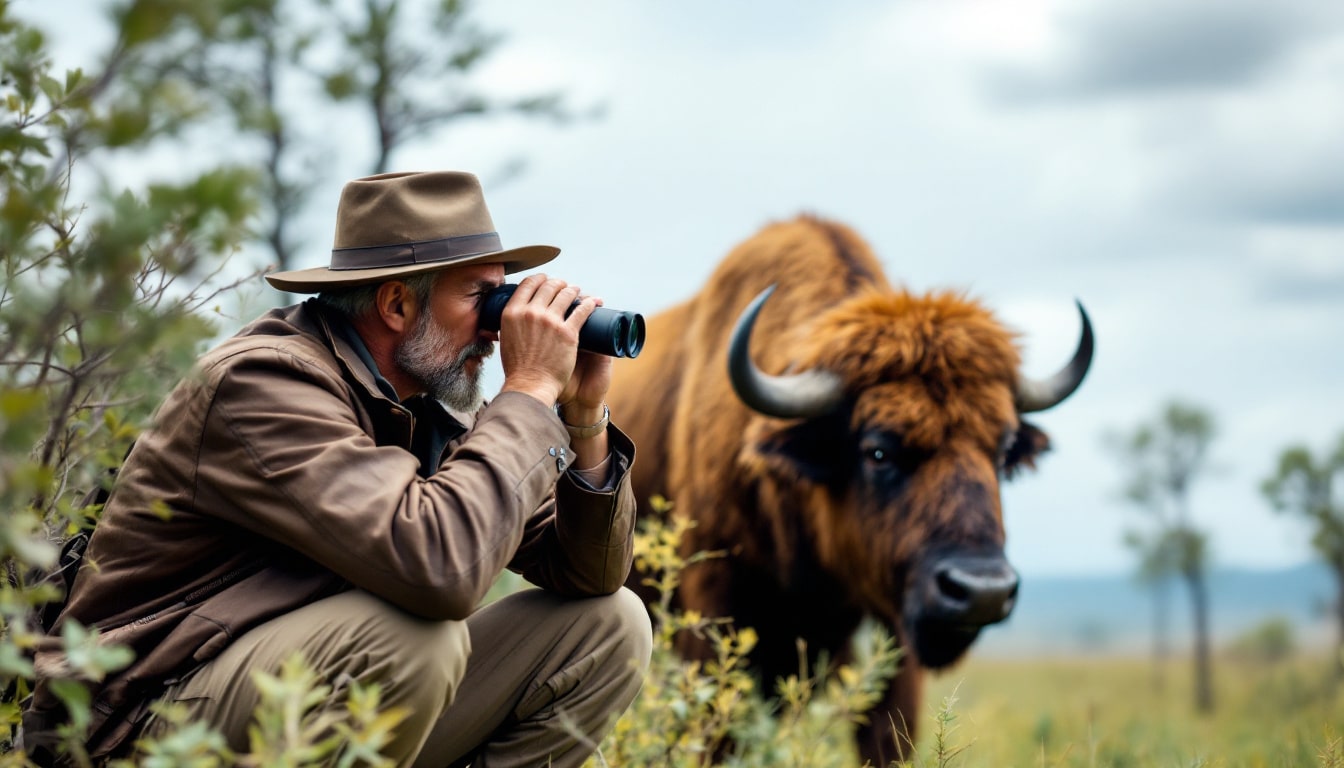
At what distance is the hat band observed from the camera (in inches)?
113

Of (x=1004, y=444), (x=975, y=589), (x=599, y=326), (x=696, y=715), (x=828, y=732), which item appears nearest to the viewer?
(x=599, y=326)

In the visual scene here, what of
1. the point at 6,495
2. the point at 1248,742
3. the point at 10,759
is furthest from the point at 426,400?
the point at 1248,742

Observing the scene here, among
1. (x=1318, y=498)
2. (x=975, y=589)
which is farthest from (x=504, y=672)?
(x=1318, y=498)

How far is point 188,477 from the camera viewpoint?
2475 mm

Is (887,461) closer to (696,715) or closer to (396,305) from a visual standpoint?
(696,715)

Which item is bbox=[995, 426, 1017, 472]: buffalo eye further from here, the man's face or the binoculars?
the man's face

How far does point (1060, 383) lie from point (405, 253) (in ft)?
13.0

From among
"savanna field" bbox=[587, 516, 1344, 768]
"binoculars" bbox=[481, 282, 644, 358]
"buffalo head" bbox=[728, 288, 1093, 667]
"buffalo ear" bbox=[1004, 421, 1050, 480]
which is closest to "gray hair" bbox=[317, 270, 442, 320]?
"binoculars" bbox=[481, 282, 644, 358]

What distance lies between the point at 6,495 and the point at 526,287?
1.36m

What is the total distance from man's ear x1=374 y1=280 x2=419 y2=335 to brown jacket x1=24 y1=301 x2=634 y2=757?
0.18m

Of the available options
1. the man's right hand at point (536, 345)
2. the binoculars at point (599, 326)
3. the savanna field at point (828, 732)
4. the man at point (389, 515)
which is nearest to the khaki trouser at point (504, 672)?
the man at point (389, 515)

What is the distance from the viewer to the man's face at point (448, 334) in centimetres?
289

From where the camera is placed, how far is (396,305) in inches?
114

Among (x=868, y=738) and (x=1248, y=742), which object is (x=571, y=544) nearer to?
(x=868, y=738)
